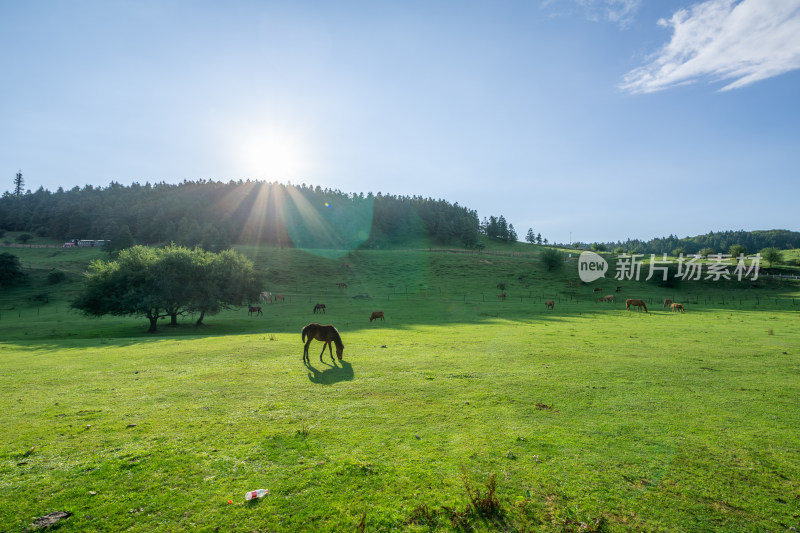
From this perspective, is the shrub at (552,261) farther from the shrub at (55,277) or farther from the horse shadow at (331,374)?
the shrub at (55,277)

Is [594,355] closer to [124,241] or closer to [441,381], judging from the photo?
[441,381]

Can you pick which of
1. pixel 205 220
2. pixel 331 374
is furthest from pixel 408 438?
pixel 205 220

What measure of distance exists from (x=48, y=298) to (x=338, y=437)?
8077 centimetres

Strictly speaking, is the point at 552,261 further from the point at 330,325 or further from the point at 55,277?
the point at 55,277

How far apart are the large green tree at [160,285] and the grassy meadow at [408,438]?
585 inches

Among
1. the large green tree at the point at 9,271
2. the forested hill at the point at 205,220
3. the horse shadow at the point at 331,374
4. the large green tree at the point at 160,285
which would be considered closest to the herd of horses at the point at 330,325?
the horse shadow at the point at 331,374

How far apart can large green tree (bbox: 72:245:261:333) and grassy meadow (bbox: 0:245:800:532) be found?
14862 millimetres

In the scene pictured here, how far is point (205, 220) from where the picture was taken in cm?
15200

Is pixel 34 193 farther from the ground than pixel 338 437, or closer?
farther from the ground

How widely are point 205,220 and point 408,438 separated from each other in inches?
6598

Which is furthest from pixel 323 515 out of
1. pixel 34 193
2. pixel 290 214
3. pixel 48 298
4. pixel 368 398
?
pixel 34 193

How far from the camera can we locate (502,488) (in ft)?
22.6

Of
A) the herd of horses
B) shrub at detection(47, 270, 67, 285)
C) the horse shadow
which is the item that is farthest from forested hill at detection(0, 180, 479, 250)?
the horse shadow

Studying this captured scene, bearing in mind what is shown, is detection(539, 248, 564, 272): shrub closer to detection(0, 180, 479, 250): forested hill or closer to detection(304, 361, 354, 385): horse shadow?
detection(0, 180, 479, 250): forested hill
